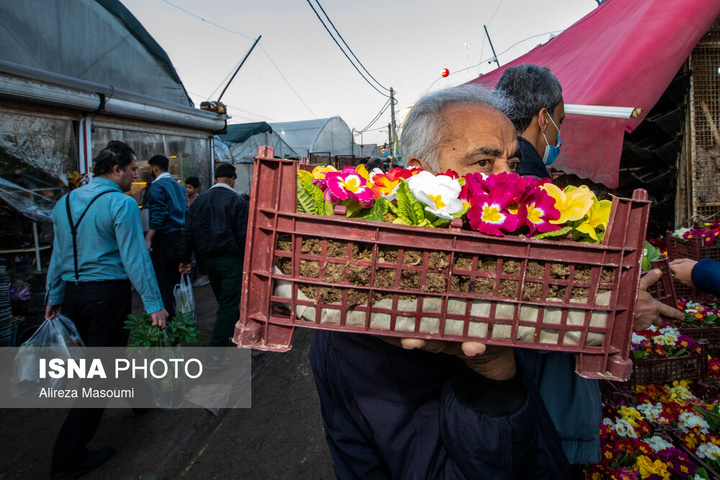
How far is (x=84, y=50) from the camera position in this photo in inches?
248

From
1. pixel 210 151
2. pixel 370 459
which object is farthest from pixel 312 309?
pixel 210 151

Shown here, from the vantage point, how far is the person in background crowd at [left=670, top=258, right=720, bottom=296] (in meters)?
1.96

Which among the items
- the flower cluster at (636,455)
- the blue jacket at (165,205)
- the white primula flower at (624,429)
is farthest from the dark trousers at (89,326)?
the white primula flower at (624,429)

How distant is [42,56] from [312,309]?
7.09 metres

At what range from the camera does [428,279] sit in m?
0.94

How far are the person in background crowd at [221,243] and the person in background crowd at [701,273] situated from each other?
3.83 metres

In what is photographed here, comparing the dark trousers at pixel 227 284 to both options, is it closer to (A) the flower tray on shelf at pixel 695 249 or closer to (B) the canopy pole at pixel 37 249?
(B) the canopy pole at pixel 37 249

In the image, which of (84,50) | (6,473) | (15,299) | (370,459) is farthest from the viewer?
(84,50)

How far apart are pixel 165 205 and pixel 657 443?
563 cm

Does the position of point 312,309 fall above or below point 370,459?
above

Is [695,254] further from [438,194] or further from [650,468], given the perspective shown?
[438,194]

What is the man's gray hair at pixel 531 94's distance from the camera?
2.38 meters

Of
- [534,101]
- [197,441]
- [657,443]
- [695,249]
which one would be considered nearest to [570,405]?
[657,443]

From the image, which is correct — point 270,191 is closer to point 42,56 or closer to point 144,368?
point 144,368
